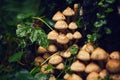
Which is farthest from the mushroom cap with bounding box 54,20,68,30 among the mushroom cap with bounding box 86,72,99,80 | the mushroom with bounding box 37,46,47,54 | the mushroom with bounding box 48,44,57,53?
the mushroom cap with bounding box 86,72,99,80

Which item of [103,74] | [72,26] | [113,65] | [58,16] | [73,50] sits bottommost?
[103,74]

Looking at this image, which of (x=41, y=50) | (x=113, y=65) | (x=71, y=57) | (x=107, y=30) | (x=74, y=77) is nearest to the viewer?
(x=113, y=65)

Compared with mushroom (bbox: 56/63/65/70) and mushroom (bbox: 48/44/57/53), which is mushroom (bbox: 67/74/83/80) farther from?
mushroom (bbox: 48/44/57/53)

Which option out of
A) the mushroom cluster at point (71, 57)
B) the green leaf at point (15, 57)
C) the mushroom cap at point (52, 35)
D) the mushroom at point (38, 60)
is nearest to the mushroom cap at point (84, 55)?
the mushroom cluster at point (71, 57)

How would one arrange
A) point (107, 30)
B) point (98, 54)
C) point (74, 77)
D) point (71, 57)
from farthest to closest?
point (71, 57) → point (107, 30) → point (74, 77) → point (98, 54)

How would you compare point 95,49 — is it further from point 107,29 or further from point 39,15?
point 39,15

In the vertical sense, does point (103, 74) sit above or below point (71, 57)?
below

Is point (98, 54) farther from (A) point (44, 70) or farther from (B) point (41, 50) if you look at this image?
(B) point (41, 50)

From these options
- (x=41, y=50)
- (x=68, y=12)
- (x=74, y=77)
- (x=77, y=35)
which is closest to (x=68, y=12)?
(x=68, y=12)
